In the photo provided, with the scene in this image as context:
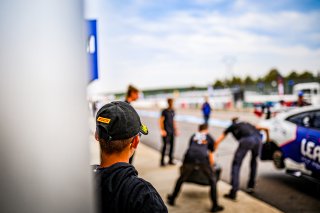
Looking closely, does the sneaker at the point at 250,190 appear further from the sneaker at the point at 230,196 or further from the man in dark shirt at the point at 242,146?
the sneaker at the point at 230,196

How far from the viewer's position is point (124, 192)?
1.25 m

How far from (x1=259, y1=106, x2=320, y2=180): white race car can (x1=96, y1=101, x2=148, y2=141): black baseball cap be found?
13.5 feet

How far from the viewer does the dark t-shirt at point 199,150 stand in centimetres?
434

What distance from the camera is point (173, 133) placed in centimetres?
703

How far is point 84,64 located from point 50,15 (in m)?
0.12

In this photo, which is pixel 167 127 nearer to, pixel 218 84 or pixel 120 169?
pixel 120 169

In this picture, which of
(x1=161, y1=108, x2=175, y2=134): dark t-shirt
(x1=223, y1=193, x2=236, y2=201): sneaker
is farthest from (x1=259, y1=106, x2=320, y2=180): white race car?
(x1=161, y1=108, x2=175, y2=134): dark t-shirt

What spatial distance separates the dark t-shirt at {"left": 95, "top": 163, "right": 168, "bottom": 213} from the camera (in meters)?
1.21

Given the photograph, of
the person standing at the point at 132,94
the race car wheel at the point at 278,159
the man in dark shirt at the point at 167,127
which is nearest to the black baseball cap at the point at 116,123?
the person standing at the point at 132,94

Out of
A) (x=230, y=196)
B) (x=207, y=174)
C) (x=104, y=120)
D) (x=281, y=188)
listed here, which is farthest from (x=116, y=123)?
(x=281, y=188)

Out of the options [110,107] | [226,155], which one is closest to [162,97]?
[226,155]

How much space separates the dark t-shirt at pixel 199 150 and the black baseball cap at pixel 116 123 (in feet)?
9.92

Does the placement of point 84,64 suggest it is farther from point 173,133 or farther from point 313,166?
point 173,133

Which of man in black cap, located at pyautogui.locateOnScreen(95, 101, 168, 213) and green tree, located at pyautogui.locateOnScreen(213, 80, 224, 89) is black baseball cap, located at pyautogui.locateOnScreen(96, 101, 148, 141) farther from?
green tree, located at pyautogui.locateOnScreen(213, 80, 224, 89)
